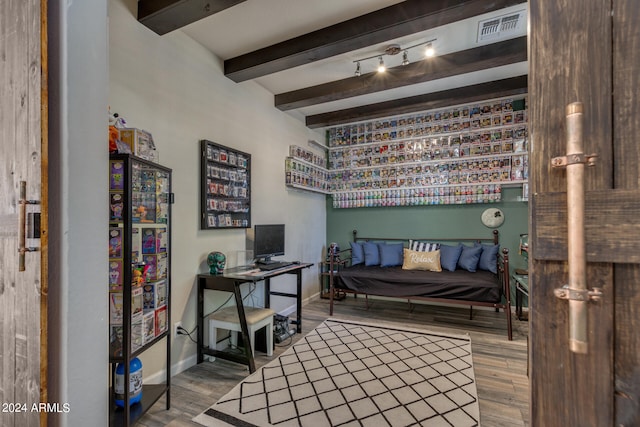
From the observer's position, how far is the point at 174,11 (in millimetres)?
2096

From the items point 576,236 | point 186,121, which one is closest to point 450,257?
point 186,121

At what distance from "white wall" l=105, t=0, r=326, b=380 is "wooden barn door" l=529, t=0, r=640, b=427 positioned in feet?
7.87

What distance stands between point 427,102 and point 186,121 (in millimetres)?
2974

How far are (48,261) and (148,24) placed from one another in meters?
2.05

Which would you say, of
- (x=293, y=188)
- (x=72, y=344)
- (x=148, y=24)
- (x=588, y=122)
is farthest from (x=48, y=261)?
(x=293, y=188)

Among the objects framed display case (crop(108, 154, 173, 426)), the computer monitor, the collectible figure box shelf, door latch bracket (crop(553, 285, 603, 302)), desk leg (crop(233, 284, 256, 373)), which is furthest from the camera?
the collectible figure box shelf

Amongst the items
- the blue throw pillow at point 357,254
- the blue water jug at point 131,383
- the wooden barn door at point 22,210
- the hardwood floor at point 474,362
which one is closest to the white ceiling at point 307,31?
the wooden barn door at point 22,210

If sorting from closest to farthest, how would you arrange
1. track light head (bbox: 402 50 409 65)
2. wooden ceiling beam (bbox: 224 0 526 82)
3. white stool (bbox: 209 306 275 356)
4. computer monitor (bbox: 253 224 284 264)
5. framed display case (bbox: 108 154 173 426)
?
framed display case (bbox: 108 154 173 426) < wooden ceiling beam (bbox: 224 0 526 82) < white stool (bbox: 209 306 275 356) < track light head (bbox: 402 50 409 65) < computer monitor (bbox: 253 224 284 264)

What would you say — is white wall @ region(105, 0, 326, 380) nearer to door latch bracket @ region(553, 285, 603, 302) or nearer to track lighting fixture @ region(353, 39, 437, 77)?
track lighting fixture @ region(353, 39, 437, 77)

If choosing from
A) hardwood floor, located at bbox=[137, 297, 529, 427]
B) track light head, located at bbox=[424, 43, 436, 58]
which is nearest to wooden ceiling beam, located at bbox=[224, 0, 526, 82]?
track light head, located at bbox=[424, 43, 436, 58]

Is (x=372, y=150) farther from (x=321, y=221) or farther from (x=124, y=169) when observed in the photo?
(x=124, y=169)

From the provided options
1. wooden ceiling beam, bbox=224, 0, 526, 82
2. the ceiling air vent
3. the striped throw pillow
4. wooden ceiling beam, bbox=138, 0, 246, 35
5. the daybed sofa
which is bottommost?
the daybed sofa

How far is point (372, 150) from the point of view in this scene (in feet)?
16.0

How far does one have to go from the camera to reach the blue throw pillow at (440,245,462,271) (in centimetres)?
412
